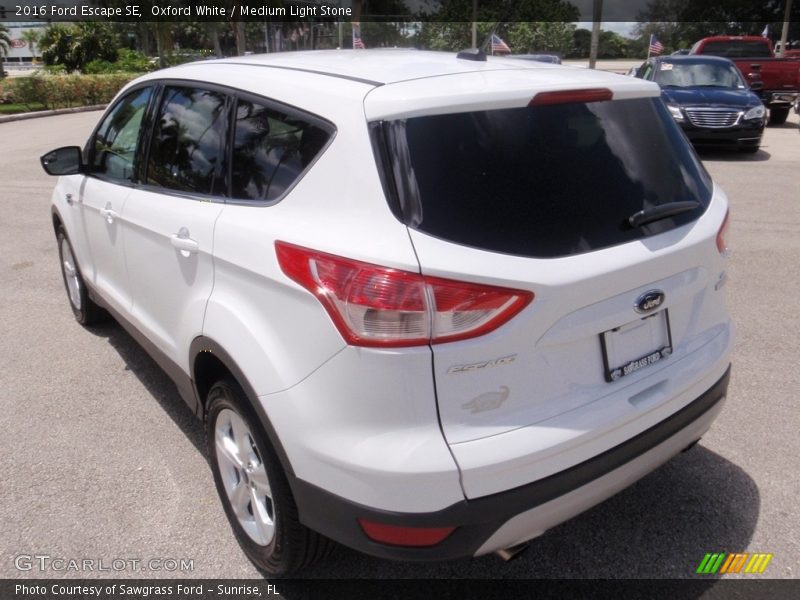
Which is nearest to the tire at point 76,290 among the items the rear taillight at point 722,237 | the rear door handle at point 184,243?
the rear door handle at point 184,243

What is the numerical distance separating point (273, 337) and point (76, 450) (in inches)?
76.0

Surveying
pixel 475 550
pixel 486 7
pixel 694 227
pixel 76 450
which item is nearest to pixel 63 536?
pixel 76 450

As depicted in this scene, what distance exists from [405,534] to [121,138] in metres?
2.83

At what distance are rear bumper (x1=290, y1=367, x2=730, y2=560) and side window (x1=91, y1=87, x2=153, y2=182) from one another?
2.22 meters

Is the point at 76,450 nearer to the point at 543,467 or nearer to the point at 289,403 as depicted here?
the point at 289,403

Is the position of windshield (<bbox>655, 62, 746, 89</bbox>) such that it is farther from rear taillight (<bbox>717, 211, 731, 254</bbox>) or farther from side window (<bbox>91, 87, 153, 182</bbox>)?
rear taillight (<bbox>717, 211, 731, 254</bbox>)

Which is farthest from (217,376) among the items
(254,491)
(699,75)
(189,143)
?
(699,75)

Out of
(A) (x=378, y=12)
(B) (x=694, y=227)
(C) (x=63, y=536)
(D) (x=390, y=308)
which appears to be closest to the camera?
(D) (x=390, y=308)

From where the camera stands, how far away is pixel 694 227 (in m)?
2.44

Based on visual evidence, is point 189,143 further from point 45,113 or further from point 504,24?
point 504,24

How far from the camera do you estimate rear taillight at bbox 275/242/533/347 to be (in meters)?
1.90

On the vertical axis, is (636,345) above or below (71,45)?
below

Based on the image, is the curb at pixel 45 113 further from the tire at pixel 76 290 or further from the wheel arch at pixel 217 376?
the wheel arch at pixel 217 376

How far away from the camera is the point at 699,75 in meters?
13.3
